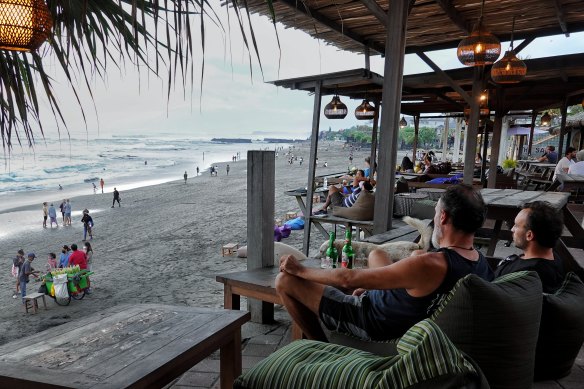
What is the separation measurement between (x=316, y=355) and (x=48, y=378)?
32.0 inches

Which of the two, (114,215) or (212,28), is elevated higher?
(212,28)

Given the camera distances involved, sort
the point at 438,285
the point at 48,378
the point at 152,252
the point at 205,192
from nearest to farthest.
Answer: the point at 48,378 < the point at 438,285 < the point at 152,252 < the point at 205,192

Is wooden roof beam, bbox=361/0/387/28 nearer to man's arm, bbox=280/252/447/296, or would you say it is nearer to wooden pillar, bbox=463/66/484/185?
man's arm, bbox=280/252/447/296

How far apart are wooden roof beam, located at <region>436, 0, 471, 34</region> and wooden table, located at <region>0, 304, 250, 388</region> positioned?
4.12 meters

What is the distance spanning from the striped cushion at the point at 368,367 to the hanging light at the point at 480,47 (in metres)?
3.44

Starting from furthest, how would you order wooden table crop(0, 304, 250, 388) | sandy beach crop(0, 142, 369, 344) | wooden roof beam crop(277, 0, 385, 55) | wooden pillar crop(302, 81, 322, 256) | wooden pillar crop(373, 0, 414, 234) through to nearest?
1. sandy beach crop(0, 142, 369, 344)
2. wooden pillar crop(302, 81, 322, 256)
3. wooden roof beam crop(277, 0, 385, 55)
4. wooden pillar crop(373, 0, 414, 234)
5. wooden table crop(0, 304, 250, 388)

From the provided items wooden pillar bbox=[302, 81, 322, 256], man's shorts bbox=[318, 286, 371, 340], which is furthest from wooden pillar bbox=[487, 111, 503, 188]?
man's shorts bbox=[318, 286, 371, 340]

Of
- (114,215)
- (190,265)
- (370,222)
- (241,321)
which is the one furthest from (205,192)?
(241,321)

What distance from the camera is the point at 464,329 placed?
124cm

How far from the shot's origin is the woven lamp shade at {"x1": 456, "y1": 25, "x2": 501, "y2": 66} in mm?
3799

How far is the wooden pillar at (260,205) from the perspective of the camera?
271 cm

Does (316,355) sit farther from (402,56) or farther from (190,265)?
(190,265)

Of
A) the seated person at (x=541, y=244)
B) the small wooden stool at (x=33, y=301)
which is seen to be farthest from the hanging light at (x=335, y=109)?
the small wooden stool at (x=33, y=301)

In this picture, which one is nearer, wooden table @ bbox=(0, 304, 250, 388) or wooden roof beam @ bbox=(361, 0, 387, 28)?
wooden table @ bbox=(0, 304, 250, 388)
